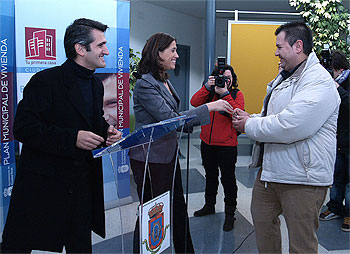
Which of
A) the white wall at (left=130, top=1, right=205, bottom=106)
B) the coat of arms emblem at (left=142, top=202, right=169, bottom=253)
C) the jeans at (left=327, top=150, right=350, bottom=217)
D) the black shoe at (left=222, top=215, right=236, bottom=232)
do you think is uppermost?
the white wall at (left=130, top=1, right=205, bottom=106)

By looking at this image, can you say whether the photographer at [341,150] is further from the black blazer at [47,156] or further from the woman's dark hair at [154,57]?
the black blazer at [47,156]

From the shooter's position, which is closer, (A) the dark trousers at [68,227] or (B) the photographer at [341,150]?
(A) the dark trousers at [68,227]

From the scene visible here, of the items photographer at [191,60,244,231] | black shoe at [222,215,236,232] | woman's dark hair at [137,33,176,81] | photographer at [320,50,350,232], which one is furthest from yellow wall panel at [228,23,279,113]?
woman's dark hair at [137,33,176,81]

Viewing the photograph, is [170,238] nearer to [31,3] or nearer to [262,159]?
[262,159]

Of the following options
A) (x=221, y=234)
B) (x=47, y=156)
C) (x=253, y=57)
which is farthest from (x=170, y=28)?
(x=47, y=156)

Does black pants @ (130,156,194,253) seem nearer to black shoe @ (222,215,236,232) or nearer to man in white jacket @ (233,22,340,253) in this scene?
man in white jacket @ (233,22,340,253)

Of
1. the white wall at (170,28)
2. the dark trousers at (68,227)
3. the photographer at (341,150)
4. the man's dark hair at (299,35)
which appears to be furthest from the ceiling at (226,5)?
the dark trousers at (68,227)

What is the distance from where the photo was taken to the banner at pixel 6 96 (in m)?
2.45

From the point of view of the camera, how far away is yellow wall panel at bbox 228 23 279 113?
4.32 metres

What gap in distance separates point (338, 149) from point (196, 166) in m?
2.36

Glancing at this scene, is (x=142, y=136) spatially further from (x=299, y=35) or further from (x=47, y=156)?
(x=299, y=35)

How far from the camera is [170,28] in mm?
8125

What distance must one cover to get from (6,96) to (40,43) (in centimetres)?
49

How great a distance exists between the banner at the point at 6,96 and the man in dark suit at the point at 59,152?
1149mm
